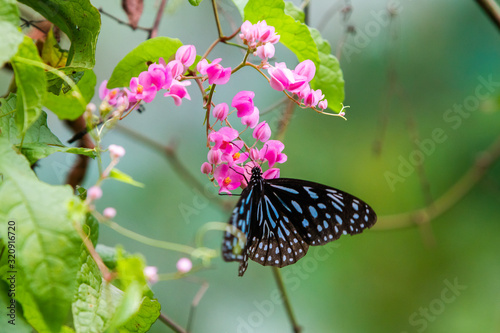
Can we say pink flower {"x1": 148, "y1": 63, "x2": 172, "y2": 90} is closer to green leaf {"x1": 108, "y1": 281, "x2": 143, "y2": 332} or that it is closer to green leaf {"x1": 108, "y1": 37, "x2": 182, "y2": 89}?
green leaf {"x1": 108, "y1": 37, "x2": 182, "y2": 89}

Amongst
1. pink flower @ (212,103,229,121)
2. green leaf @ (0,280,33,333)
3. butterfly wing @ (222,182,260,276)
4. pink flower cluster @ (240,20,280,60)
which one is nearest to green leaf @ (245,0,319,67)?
pink flower cluster @ (240,20,280,60)

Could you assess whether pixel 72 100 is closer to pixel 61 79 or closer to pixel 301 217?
pixel 61 79

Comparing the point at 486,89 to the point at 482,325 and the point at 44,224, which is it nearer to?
the point at 482,325

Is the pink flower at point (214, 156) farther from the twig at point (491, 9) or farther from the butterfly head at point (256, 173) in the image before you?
the twig at point (491, 9)

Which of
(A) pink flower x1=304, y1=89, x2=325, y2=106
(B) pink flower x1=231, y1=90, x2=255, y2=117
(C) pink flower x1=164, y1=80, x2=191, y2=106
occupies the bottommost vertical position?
(C) pink flower x1=164, y1=80, x2=191, y2=106

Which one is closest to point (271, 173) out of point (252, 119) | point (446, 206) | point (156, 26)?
point (252, 119)

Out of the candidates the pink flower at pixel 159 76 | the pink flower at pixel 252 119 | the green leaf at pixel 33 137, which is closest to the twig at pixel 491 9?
the pink flower at pixel 252 119
